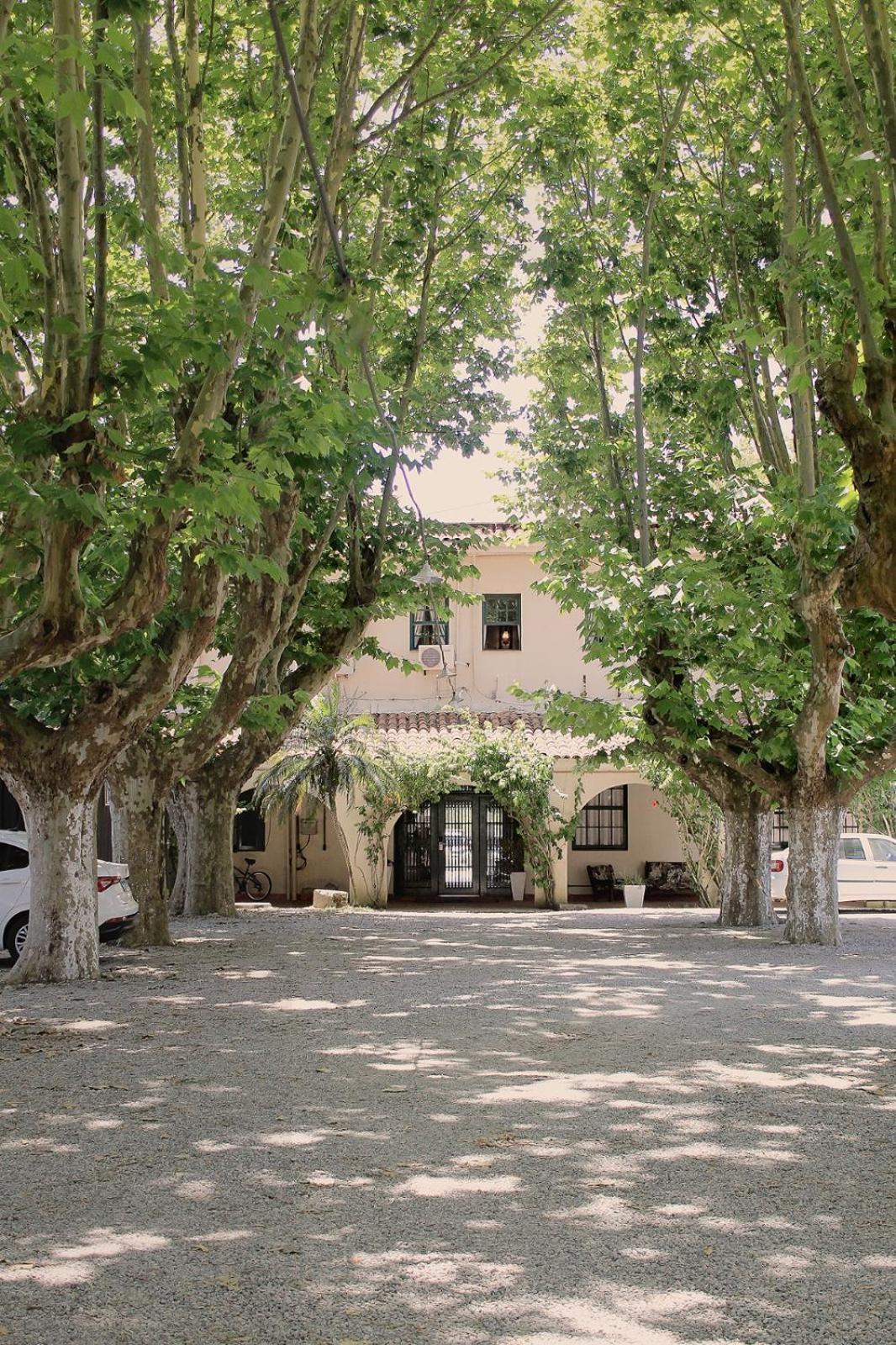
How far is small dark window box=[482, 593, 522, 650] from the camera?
31531 mm

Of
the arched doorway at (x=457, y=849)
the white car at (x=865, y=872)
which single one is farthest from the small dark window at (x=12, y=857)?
the white car at (x=865, y=872)

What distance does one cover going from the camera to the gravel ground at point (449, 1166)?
4.20 meters

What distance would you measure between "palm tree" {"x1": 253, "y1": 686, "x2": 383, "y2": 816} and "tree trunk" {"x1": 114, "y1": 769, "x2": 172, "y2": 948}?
8809 millimetres

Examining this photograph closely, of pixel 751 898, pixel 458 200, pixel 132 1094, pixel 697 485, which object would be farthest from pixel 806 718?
pixel 132 1094

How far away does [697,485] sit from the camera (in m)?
18.3

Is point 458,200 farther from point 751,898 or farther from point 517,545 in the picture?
point 517,545

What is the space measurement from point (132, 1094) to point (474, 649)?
78.3 feet

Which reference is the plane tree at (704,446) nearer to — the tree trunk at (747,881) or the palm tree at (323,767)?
the tree trunk at (747,881)

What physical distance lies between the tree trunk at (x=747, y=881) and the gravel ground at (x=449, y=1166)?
7.29m

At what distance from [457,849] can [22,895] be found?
15396 millimetres

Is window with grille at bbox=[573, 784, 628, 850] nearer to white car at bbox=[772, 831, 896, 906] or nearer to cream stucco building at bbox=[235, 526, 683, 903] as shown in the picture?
cream stucco building at bbox=[235, 526, 683, 903]

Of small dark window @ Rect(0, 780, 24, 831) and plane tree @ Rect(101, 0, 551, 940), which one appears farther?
small dark window @ Rect(0, 780, 24, 831)

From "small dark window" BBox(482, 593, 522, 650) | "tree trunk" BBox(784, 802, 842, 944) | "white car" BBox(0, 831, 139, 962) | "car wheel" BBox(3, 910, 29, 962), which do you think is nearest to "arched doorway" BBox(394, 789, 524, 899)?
"small dark window" BBox(482, 593, 522, 650)

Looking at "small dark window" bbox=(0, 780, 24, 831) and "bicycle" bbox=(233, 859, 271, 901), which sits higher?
"small dark window" bbox=(0, 780, 24, 831)
